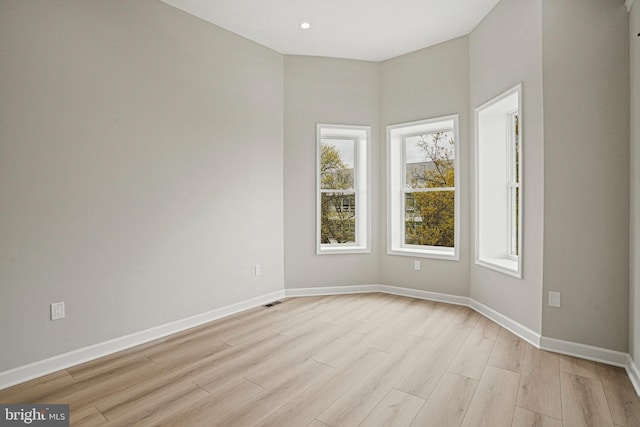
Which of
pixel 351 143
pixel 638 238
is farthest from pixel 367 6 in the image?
pixel 638 238

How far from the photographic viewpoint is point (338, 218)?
462 centimetres

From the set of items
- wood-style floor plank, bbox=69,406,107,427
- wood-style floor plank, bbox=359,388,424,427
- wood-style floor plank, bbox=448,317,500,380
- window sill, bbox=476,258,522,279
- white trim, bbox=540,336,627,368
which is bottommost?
wood-style floor plank, bbox=448,317,500,380

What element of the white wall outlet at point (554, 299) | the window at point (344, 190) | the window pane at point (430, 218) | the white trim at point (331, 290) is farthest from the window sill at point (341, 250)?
the white wall outlet at point (554, 299)

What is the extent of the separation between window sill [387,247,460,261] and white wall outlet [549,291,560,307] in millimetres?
1261

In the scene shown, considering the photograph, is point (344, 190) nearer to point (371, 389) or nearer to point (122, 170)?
point (122, 170)

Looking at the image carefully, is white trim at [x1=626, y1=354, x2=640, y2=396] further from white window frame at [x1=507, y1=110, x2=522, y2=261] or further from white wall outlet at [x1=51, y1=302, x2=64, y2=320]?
white wall outlet at [x1=51, y1=302, x2=64, y2=320]

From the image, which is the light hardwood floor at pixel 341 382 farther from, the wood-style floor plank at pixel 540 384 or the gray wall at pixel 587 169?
the gray wall at pixel 587 169

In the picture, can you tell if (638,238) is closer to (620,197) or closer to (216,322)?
(620,197)

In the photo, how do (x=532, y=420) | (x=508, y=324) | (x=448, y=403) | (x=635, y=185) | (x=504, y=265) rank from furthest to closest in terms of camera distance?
(x=504, y=265) → (x=508, y=324) → (x=635, y=185) → (x=448, y=403) → (x=532, y=420)

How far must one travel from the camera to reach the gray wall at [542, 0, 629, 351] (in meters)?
2.42

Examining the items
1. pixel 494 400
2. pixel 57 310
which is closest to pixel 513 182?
pixel 494 400

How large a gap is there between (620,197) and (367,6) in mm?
2687

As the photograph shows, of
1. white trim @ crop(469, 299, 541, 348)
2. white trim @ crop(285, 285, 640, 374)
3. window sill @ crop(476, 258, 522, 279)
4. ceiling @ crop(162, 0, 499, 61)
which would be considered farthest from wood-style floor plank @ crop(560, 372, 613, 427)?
ceiling @ crop(162, 0, 499, 61)

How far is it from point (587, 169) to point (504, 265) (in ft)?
3.80
